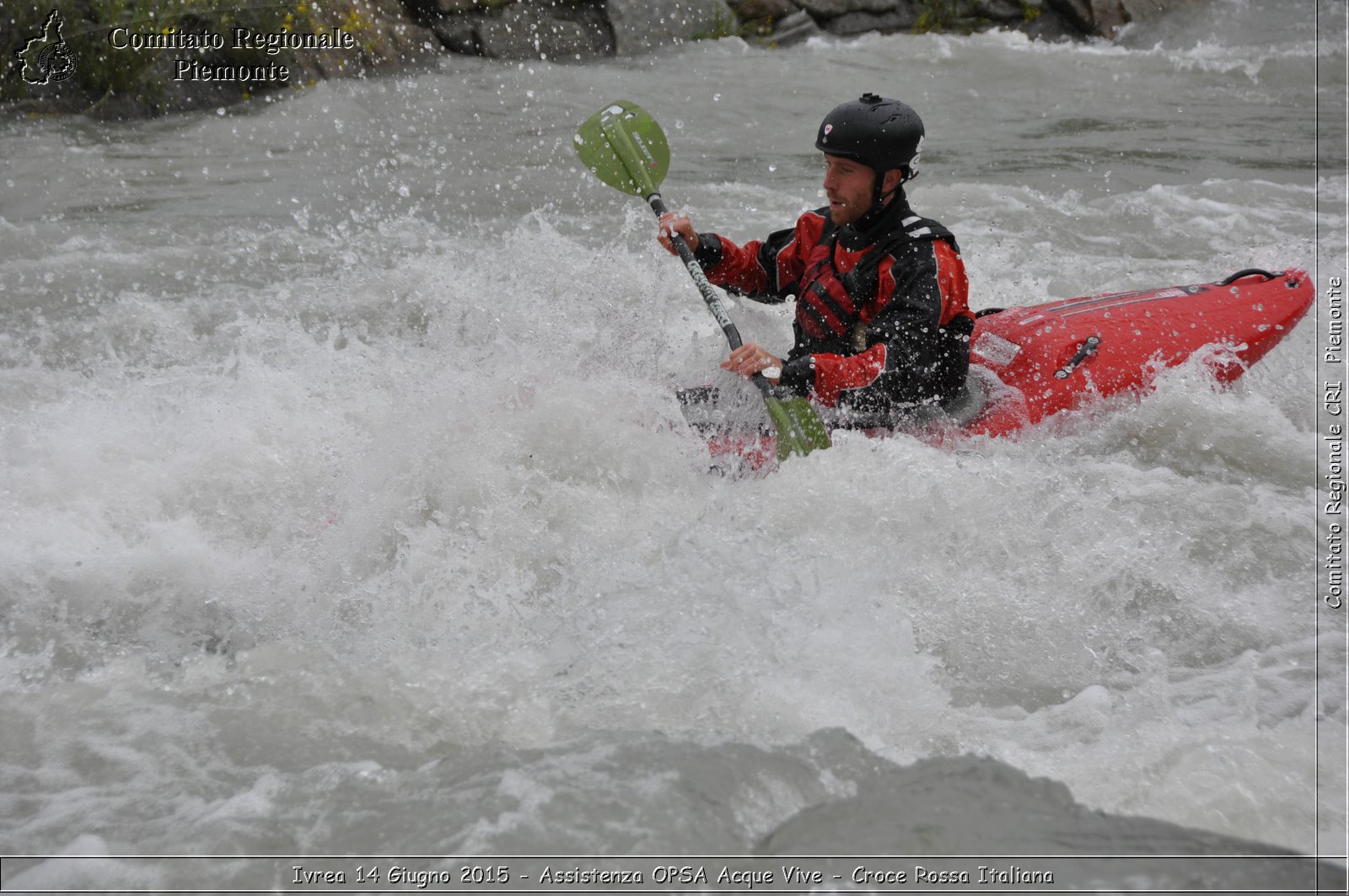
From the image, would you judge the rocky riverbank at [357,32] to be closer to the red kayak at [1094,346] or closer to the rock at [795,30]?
the rock at [795,30]

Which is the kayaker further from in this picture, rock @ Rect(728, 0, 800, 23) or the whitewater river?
rock @ Rect(728, 0, 800, 23)

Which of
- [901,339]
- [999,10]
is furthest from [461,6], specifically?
[901,339]

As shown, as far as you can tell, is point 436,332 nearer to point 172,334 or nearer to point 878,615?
point 172,334

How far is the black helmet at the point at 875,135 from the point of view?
2961mm

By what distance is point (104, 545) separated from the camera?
9.28 feet

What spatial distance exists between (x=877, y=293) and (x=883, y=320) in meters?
0.16

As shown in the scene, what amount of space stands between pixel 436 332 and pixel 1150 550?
2.89 metres

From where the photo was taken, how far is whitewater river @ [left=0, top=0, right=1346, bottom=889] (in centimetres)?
204

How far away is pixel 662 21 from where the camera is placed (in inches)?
424

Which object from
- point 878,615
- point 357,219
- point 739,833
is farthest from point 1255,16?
point 739,833

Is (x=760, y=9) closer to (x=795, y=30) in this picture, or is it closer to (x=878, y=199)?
(x=795, y=30)

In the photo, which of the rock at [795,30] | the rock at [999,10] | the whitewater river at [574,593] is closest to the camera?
the whitewater river at [574,593]

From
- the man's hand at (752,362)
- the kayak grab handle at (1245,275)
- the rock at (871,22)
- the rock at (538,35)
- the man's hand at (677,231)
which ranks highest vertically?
the rock at (871,22)

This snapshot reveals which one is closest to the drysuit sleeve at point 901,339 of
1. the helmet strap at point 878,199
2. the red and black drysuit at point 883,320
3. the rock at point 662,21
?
the red and black drysuit at point 883,320
